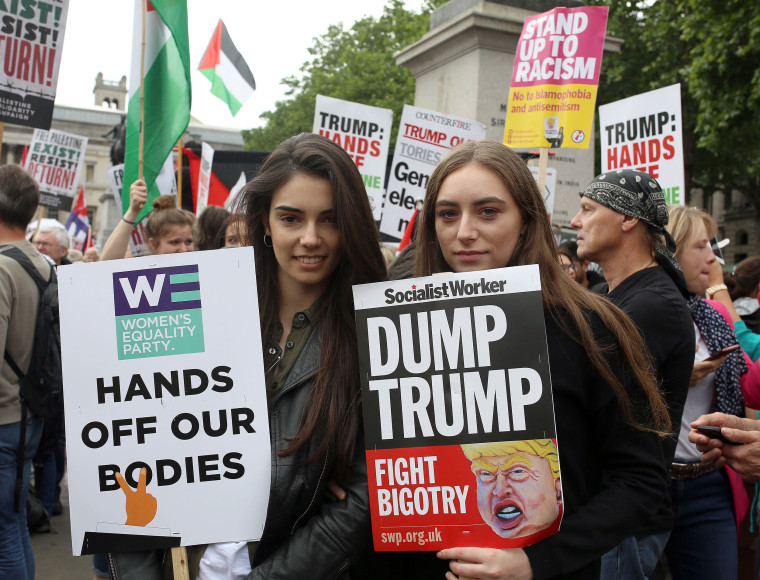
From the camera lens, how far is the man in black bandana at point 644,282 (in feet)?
8.08

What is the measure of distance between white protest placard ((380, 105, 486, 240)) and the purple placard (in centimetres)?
475

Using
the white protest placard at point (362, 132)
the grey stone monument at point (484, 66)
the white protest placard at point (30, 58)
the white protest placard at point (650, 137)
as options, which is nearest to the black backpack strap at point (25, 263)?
the white protest placard at point (30, 58)

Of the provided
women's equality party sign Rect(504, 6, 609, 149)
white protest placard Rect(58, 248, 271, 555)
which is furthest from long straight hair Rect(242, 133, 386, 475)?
women's equality party sign Rect(504, 6, 609, 149)

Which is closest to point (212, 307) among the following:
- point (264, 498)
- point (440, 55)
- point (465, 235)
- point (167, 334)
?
point (167, 334)

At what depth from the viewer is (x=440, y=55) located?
838 centimetres

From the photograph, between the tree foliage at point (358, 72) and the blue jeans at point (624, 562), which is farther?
the tree foliage at point (358, 72)

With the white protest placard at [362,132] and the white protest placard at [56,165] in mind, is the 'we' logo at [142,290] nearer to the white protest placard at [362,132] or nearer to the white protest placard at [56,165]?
the white protest placard at [362,132]

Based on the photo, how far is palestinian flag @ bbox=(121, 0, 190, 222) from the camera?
4.55 metres

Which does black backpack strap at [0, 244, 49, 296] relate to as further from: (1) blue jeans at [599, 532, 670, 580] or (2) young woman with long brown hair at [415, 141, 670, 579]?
(1) blue jeans at [599, 532, 670, 580]

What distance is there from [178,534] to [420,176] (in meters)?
5.20

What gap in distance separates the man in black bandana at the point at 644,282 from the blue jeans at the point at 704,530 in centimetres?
40

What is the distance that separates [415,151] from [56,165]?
6343 millimetres

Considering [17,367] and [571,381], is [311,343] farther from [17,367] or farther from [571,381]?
[17,367]

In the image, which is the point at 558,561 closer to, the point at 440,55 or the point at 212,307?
the point at 212,307
